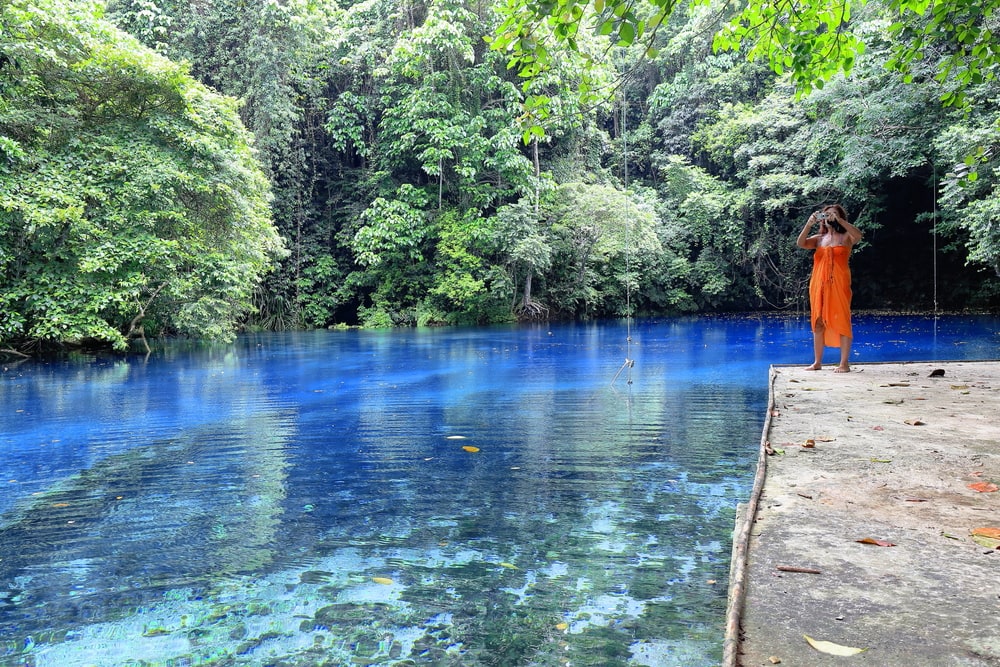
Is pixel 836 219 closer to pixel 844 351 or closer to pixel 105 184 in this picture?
pixel 844 351

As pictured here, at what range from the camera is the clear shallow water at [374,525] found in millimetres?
2311

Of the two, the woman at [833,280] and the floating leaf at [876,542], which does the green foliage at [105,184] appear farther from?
the floating leaf at [876,542]

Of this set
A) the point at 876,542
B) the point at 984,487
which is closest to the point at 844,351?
the point at 984,487

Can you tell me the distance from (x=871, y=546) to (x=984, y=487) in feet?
2.97

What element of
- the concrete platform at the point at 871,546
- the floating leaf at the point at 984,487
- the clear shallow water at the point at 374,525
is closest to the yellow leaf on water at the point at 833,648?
the concrete platform at the point at 871,546

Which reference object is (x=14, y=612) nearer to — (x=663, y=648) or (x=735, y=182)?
(x=663, y=648)

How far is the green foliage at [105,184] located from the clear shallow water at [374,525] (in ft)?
15.7

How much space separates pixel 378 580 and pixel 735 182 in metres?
24.9

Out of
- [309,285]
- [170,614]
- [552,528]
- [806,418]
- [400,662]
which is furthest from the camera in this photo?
[309,285]

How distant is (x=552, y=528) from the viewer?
10.7ft

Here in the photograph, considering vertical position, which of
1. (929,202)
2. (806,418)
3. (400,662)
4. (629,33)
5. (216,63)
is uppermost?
(216,63)

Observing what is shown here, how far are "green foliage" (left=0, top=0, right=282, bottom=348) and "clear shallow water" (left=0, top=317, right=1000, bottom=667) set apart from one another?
15.7 ft

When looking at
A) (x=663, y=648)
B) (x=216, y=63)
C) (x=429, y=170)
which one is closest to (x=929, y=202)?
(x=429, y=170)

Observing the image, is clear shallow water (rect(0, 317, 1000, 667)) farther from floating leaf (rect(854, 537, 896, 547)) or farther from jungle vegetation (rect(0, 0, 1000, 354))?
jungle vegetation (rect(0, 0, 1000, 354))
